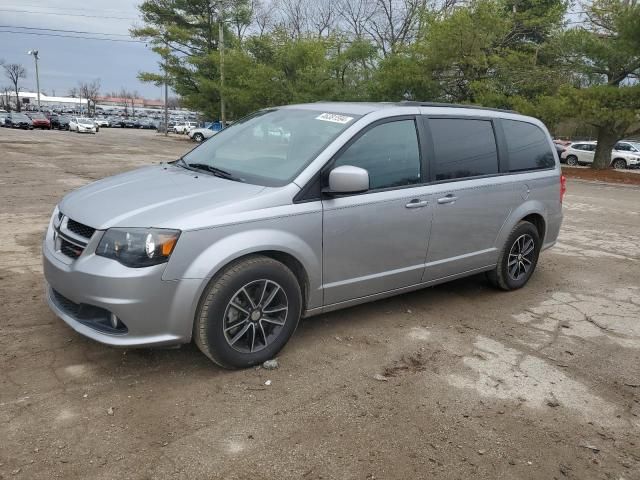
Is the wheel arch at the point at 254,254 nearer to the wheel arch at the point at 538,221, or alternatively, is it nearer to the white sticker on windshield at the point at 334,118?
the white sticker on windshield at the point at 334,118

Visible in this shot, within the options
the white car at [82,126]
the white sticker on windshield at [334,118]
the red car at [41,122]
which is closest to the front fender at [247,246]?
the white sticker on windshield at [334,118]

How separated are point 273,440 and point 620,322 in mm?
3554

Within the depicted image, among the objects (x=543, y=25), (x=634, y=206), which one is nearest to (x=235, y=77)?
(x=543, y=25)

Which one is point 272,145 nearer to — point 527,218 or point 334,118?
point 334,118

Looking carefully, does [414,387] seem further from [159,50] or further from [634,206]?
[159,50]

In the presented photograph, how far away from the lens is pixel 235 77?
37.0 m

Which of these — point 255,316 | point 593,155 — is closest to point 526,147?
point 255,316

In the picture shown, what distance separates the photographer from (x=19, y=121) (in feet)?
159

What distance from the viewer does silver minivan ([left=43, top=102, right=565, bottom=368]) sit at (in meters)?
3.16

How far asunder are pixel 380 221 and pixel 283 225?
0.86m

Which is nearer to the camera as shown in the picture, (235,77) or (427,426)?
(427,426)

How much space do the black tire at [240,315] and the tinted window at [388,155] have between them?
3.04ft

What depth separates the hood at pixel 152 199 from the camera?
321cm

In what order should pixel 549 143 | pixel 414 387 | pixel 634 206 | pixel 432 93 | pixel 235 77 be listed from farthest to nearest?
1. pixel 235 77
2. pixel 432 93
3. pixel 634 206
4. pixel 549 143
5. pixel 414 387
